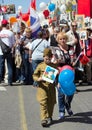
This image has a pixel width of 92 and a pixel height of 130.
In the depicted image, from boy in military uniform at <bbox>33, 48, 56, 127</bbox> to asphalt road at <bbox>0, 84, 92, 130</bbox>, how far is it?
0.19 m

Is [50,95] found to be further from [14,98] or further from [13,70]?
[13,70]

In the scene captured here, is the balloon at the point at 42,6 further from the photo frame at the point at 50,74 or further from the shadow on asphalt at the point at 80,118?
the photo frame at the point at 50,74

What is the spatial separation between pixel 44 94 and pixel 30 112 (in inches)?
57.0

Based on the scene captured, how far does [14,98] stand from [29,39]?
3.32 m

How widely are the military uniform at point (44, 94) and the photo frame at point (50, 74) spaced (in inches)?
4.5

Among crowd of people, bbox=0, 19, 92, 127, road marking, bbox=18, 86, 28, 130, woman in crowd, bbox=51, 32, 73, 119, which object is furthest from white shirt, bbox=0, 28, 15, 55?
woman in crowd, bbox=51, 32, 73, 119

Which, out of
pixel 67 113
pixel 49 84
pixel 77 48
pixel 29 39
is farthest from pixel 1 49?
pixel 49 84

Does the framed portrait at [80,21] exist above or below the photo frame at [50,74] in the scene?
above

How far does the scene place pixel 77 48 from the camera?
13.3 metres

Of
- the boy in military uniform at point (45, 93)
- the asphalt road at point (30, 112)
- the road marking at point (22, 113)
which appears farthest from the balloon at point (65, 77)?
the road marking at point (22, 113)

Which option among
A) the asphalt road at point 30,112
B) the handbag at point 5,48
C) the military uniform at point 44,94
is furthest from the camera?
the handbag at point 5,48

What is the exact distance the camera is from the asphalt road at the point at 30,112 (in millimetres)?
8164

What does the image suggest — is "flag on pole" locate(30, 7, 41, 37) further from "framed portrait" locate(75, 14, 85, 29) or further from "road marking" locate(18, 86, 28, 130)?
"road marking" locate(18, 86, 28, 130)

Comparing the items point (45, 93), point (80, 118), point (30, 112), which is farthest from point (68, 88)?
point (30, 112)
